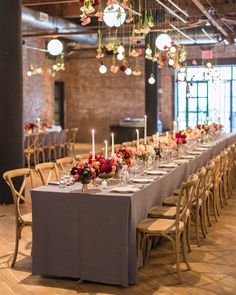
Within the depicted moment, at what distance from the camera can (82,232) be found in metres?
4.85

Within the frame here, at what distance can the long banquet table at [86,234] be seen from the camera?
15.5 feet

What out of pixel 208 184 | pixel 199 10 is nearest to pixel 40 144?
pixel 199 10

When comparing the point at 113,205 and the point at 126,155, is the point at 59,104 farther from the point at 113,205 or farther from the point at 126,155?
the point at 113,205

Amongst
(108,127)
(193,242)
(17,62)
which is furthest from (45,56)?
(193,242)

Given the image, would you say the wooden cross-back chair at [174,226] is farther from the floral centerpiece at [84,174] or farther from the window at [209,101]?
the window at [209,101]

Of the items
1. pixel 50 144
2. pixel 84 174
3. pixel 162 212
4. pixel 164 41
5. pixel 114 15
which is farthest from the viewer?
pixel 50 144

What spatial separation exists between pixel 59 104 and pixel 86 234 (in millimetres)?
16229

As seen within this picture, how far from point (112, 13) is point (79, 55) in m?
14.4

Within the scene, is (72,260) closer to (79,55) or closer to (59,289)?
(59,289)

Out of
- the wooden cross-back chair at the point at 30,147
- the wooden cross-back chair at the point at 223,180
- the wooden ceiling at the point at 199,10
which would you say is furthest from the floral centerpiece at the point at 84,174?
the wooden cross-back chair at the point at 30,147

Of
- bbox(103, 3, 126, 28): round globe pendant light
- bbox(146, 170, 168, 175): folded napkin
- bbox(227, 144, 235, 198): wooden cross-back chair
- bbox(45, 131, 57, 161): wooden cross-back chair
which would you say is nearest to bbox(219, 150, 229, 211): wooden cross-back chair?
bbox(227, 144, 235, 198): wooden cross-back chair

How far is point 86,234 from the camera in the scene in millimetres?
4832

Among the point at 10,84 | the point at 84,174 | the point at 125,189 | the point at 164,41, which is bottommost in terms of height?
the point at 125,189

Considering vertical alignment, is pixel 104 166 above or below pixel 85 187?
above
